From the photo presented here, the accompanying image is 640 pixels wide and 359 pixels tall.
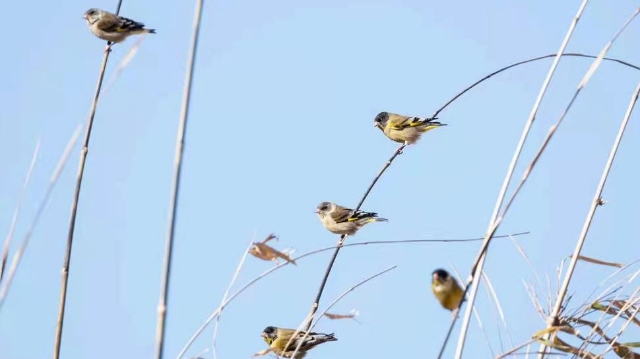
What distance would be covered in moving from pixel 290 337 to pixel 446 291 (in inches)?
66.6

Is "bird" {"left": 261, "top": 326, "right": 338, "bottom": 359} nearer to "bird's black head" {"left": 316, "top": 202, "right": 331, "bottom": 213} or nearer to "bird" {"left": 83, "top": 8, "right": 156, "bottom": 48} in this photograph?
"bird's black head" {"left": 316, "top": 202, "right": 331, "bottom": 213}

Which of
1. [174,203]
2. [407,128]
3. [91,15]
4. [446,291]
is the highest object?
[407,128]

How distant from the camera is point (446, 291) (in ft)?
11.0

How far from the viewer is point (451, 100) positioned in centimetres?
441

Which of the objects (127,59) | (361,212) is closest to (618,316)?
(127,59)

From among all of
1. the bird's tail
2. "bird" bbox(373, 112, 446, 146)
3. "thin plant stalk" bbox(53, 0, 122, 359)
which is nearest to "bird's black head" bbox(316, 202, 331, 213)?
"bird" bbox(373, 112, 446, 146)

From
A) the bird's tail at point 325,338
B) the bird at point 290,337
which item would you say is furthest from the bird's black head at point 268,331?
the bird's tail at point 325,338

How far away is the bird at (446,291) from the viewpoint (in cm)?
334

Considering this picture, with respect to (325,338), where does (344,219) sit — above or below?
above

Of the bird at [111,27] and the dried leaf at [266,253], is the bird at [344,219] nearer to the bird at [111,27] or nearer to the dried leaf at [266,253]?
the bird at [111,27]

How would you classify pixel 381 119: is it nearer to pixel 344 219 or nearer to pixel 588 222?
pixel 344 219

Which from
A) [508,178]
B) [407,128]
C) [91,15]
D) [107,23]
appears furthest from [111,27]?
[508,178]

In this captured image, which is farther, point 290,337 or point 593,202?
point 290,337

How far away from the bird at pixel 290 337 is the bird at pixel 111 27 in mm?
2272
